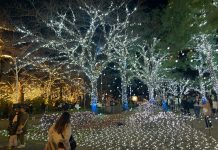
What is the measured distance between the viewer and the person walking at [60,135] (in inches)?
299

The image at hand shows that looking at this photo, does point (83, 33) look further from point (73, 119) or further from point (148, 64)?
point (148, 64)

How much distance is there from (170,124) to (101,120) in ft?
12.6

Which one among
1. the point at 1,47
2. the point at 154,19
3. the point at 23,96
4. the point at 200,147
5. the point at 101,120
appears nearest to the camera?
the point at 200,147

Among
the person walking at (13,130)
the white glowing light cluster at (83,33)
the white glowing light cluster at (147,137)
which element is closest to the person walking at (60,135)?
the white glowing light cluster at (147,137)

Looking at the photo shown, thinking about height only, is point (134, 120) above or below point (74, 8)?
below

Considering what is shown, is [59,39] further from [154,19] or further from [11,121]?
[11,121]

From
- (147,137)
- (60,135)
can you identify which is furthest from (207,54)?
(60,135)

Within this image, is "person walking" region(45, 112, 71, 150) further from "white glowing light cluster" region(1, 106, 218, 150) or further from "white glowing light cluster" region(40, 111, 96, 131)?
"white glowing light cluster" region(40, 111, 96, 131)

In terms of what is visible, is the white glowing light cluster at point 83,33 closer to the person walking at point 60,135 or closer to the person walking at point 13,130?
the person walking at point 13,130

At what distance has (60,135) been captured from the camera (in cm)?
762

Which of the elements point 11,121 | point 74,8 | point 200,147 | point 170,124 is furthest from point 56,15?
point 200,147

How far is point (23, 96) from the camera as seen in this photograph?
33562 millimetres

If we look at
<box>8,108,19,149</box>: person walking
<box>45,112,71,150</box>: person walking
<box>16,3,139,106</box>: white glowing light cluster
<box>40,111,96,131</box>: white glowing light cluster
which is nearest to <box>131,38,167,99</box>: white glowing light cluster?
<box>16,3,139,106</box>: white glowing light cluster

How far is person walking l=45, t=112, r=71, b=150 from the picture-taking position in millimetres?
7590
